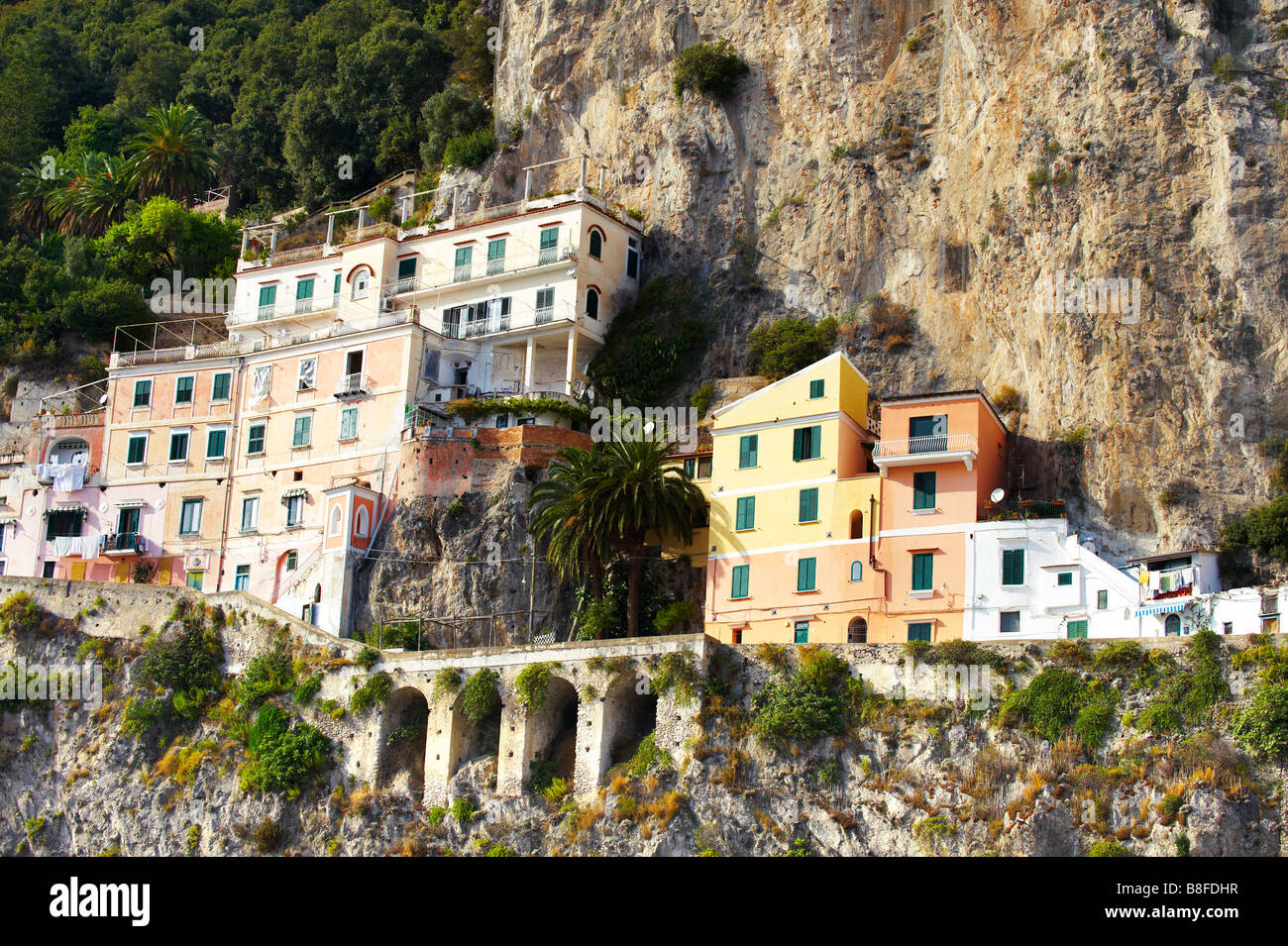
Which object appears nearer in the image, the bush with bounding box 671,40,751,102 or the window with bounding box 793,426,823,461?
the window with bounding box 793,426,823,461

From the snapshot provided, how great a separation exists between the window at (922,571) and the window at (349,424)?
862 inches

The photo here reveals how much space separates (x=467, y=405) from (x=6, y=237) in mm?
35693

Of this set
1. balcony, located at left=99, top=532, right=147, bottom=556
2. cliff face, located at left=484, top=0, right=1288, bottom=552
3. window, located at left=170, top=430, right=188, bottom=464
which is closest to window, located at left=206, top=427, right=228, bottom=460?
window, located at left=170, top=430, right=188, bottom=464

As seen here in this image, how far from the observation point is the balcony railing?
155 ft

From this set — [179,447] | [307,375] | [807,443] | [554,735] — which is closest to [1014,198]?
[807,443]

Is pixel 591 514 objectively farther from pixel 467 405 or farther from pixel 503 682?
pixel 467 405

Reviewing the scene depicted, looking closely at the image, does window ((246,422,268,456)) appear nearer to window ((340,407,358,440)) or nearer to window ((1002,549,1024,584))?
window ((340,407,358,440))

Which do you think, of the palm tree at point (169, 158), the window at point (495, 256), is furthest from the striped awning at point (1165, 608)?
the palm tree at point (169, 158)

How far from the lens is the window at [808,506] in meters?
48.8

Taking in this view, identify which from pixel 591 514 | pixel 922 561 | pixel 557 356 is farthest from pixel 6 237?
pixel 922 561

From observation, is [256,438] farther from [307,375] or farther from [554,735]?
[554,735]

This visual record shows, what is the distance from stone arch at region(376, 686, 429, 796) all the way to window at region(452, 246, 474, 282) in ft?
66.5

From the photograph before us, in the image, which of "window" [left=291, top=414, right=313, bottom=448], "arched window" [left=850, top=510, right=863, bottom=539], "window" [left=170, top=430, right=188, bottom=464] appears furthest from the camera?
"window" [left=170, top=430, right=188, bottom=464]

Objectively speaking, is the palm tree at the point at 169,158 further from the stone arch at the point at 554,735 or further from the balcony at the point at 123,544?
the stone arch at the point at 554,735
